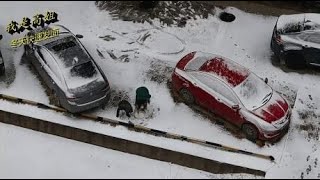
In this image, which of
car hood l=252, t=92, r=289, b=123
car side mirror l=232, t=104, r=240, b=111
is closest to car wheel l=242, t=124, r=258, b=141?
car hood l=252, t=92, r=289, b=123

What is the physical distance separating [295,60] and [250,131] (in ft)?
12.7

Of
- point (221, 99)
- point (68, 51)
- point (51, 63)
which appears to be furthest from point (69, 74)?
point (221, 99)

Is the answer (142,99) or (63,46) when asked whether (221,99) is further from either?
(63,46)

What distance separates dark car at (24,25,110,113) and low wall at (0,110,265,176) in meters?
0.76

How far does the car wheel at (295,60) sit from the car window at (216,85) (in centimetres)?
358

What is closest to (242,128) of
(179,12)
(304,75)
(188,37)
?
(304,75)

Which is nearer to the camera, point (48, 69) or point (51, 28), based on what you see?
point (48, 69)

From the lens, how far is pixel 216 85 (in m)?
15.1

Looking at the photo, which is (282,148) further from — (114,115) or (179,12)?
(179,12)

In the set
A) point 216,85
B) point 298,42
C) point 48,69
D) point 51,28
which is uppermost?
point 51,28

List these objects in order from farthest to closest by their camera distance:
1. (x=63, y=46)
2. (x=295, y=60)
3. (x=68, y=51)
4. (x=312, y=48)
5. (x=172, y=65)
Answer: (x=172, y=65) → (x=295, y=60) → (x=312, y=48) → (x=63, y=46) → (x=68, y=51)

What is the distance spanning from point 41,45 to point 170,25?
5.31 meters

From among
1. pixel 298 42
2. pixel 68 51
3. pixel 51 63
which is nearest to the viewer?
pixel 51 63

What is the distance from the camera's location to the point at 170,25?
749 inches
